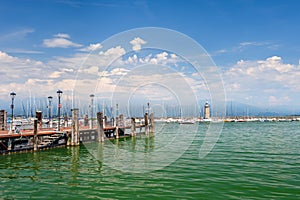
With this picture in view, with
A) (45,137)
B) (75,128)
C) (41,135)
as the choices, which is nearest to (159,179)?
(41,135)

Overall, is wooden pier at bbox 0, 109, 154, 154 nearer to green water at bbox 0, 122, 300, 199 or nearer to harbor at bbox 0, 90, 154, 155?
harbor at bbox 0, 90, 154, 155

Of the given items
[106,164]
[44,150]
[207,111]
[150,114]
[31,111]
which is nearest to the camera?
[106,164]

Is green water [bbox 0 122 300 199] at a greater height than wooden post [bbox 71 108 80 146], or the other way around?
wooden post [bbox 71 108 80 146]

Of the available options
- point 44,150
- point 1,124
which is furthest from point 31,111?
point 44,150

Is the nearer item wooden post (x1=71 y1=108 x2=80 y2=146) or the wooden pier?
the wooden pier

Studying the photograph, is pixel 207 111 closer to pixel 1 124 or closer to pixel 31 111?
pixel 31 111

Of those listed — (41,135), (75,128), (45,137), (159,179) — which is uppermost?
(75,128)

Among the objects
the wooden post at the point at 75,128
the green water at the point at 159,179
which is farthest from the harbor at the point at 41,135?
the green water at the point at 159,179

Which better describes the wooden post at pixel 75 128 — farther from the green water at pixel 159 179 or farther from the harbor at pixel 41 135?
the green water at pixel 159 179

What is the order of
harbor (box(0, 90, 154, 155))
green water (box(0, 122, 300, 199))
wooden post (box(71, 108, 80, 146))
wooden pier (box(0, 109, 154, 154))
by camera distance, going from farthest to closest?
wooden post (box(71, 108, 80, 146)) < harbor (box(0, 90, 154, 155)) < wooden pier (box(0, 109, 154, 154)) < green water (box(0, 122, 300, 199))

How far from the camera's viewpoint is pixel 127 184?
549 inches

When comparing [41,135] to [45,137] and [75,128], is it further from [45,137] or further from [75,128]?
[75,128]

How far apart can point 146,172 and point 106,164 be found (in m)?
3.97

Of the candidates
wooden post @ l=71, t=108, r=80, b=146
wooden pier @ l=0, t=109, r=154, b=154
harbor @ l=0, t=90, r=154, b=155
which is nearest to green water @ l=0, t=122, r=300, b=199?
wooden pier @ l=0, t=109, r=154, b=154
